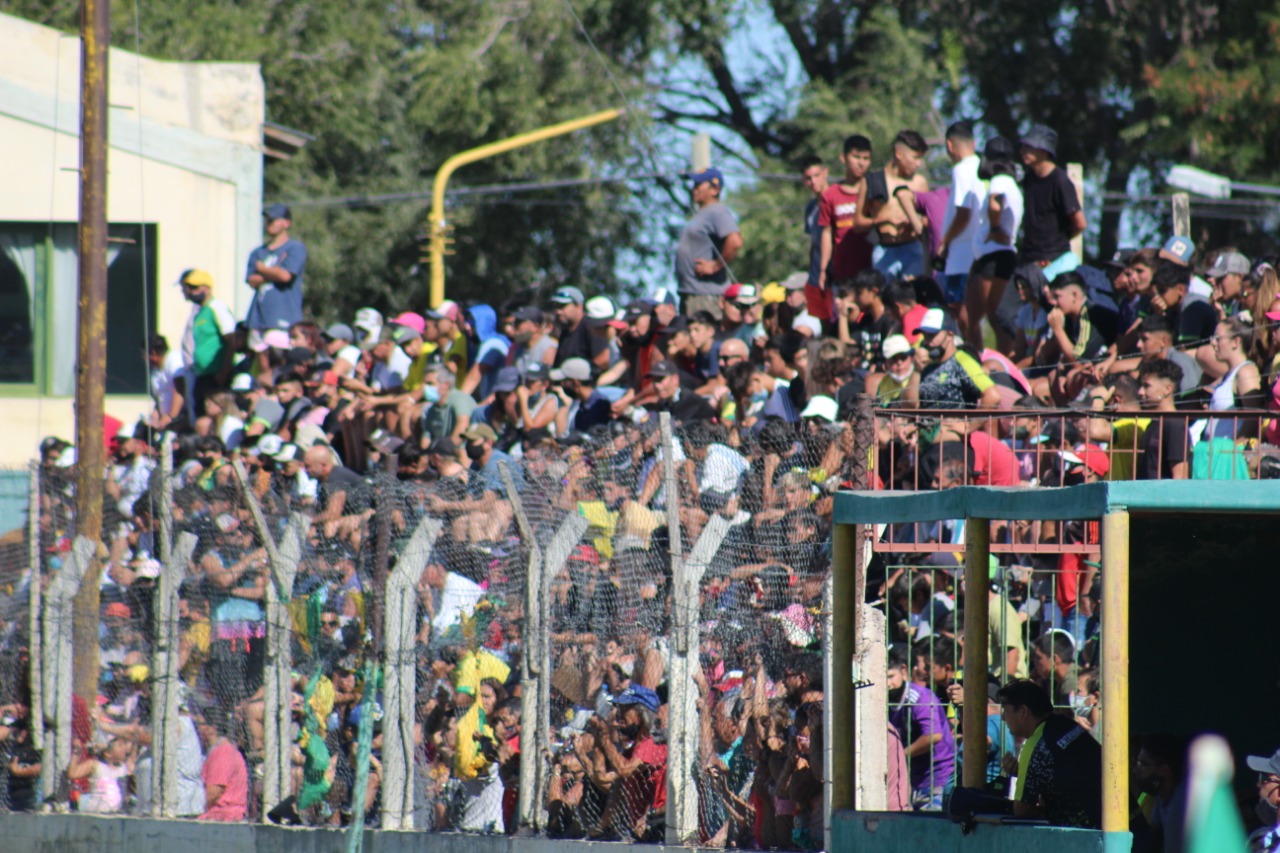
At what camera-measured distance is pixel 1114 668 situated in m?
6.70

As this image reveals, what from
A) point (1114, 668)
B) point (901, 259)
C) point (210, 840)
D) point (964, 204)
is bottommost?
point (210, 840)

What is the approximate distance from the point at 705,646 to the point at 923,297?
4129 mm

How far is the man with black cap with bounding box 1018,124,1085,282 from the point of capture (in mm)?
12828

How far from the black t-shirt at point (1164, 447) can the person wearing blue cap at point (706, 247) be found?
19.1 feet

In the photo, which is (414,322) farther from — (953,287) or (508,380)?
(953,287)

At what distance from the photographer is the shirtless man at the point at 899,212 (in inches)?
533

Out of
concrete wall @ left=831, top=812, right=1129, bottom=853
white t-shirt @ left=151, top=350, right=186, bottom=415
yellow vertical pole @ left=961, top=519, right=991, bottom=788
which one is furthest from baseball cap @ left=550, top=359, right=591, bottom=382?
yellow vertical pole @ left=961, top=519, right=991, bottom=788

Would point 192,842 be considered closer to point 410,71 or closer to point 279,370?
point 279,370

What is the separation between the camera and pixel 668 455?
9.76 meters

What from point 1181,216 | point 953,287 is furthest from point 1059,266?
point 1181,216

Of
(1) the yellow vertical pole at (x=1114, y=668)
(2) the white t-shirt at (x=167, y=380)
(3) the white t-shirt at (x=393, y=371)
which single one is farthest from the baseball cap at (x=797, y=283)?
(1) the yellow vertical pole at (x=1114, y=668)

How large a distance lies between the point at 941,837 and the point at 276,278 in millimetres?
11582

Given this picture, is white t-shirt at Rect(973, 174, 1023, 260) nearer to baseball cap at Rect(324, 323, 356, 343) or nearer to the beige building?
baseball cap at Rect(324, 323, 356, 343)

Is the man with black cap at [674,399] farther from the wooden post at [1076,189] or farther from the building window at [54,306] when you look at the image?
the building window at [54,306]
